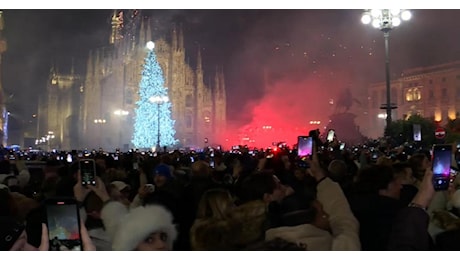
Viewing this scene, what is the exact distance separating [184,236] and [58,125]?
75.4 metres

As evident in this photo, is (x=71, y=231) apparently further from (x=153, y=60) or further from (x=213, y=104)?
(x=213, y=104)

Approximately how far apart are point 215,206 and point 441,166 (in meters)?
2.55

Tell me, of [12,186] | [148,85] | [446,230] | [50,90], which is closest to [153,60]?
[148,85]

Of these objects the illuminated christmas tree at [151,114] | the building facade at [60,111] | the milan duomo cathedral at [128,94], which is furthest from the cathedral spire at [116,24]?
the illuminated christmas tree at [151,114]

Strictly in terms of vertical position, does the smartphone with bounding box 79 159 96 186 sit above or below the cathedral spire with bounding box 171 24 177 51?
below

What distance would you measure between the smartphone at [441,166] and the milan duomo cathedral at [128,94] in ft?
186

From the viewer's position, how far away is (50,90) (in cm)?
→ 8112

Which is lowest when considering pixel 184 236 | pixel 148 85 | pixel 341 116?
pixel 184 236

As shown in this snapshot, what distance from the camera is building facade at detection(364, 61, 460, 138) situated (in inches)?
2781

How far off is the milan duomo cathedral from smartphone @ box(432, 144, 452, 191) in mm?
56677

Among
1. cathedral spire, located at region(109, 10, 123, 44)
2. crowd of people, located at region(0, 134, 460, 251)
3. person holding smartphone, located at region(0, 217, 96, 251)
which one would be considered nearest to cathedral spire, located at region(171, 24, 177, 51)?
cathedral spire, located at region(109, 10, 123, 44)

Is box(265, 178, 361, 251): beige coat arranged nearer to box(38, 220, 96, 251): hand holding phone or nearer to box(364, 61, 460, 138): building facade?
box(38, 220, 96, 251): hand holding phone

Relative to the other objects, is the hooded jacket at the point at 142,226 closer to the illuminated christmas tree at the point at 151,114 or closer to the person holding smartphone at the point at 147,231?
the person holding smartphone at the point at 147,231

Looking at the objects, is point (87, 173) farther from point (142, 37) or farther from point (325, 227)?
point (142, 37)
